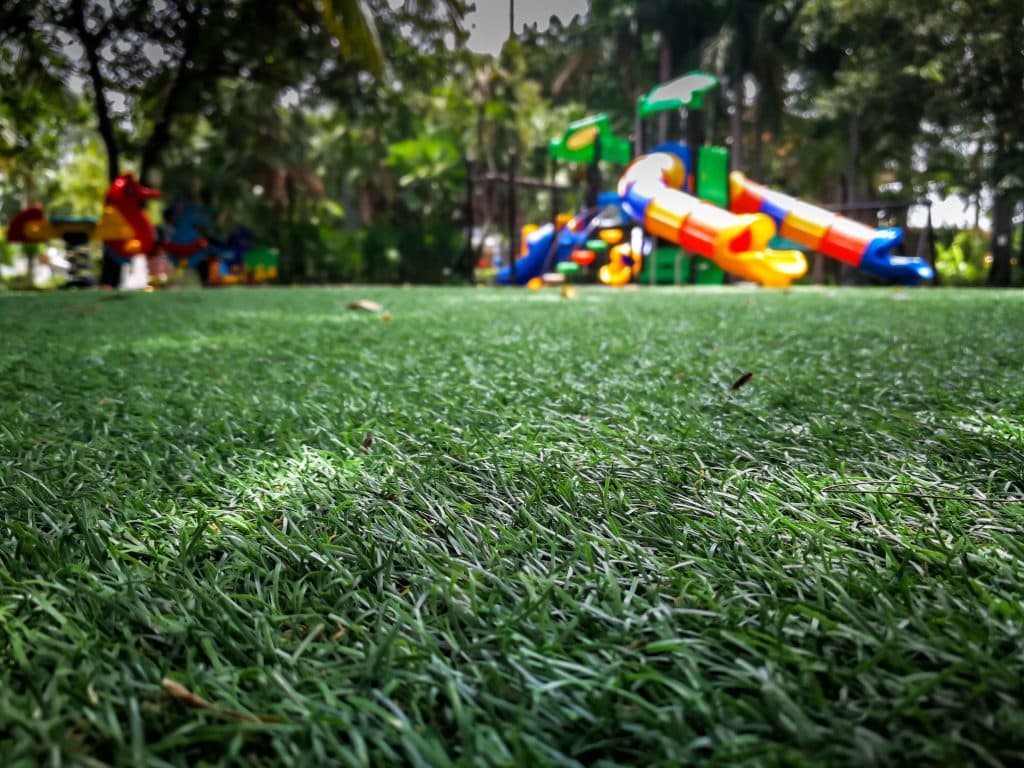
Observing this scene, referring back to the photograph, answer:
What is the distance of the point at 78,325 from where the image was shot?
354 centimetres

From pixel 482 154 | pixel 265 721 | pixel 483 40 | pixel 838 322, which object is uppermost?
pixel 482 154

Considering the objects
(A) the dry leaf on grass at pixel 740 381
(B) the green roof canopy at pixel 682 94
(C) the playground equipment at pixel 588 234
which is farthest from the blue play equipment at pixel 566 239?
(A) the dry leaf on grass at pixel 740 381

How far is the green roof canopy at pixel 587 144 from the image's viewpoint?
11.9 metres

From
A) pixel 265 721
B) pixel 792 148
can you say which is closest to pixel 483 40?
pixel 265 721

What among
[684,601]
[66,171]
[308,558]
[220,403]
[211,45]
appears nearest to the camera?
[684,601]

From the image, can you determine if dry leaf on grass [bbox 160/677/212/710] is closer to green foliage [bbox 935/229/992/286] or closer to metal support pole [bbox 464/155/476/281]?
metal support pole [bbox 464/155/476/281]

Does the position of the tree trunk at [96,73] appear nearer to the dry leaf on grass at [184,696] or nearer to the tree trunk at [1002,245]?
the dry leaf on grass at [184,696]

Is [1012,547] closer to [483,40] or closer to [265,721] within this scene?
[265,721]

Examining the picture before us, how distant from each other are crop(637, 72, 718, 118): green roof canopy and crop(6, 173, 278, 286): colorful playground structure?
7729mm

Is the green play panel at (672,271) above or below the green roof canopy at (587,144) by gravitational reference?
below

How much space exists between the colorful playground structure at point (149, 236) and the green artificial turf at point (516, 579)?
10.5 metres

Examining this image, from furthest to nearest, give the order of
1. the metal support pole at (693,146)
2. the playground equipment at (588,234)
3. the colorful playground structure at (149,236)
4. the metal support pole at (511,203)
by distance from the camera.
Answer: the playground equipment at (588,234) < the metal support pole at (511,203) < the metal support pole at (693,146) < the colorful playground structure at (149,236)

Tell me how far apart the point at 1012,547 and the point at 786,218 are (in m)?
10.9

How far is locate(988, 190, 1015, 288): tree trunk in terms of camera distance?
44.5 ft
